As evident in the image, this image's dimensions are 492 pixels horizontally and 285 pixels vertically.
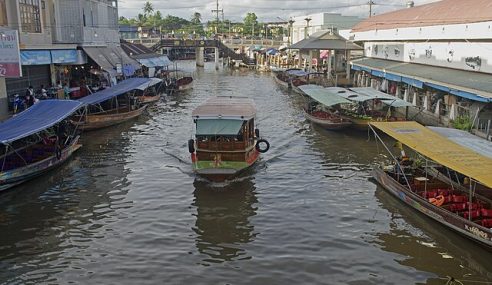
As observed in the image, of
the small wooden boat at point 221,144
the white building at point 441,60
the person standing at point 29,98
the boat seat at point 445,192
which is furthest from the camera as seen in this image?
the person standing at point 29,98

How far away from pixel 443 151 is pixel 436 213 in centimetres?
206

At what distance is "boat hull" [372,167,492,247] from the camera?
1384cm

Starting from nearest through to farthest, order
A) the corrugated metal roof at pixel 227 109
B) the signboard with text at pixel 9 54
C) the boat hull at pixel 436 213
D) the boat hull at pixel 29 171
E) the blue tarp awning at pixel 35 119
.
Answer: the boat hull at pixel 436 213, the boat hull at pixel 29 171, the blue tarp awning at pixel 35 119, the corrugated metal roof at pixel 227 109, the signboard with text at pixel 9 54

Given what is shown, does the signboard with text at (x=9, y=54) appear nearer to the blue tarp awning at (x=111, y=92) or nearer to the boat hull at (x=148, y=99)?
the blue tarp awning at (x=111, y=92)

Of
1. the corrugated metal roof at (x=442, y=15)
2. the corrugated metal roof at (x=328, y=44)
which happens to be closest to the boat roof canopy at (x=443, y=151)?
the corrugated metal roof at (x=442, y=15)

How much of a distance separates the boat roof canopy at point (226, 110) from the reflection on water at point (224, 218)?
283 cm

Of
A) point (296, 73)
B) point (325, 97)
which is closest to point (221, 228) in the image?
point (325, 97)

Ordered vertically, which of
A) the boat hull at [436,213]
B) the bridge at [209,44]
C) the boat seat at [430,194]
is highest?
the bridge at [209,44]

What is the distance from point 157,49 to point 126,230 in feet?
241

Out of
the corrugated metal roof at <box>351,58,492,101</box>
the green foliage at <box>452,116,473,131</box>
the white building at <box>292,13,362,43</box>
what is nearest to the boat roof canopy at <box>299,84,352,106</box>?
the corrugated metal roof at <box>351,58,492,101</box>

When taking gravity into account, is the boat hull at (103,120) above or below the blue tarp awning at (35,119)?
below

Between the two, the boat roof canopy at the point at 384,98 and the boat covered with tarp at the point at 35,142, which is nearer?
the boat covered with tarp at the point at 35,142

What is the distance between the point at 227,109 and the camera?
2209 centimetres

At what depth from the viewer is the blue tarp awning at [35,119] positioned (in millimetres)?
18766
